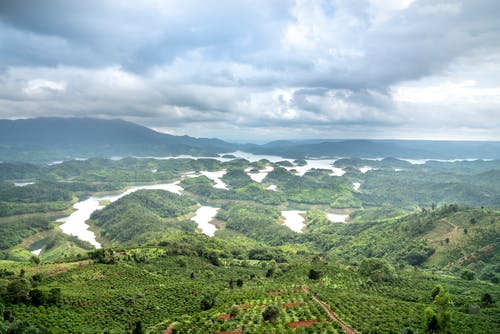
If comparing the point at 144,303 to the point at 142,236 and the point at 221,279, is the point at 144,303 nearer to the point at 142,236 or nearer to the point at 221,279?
the point at 221,279

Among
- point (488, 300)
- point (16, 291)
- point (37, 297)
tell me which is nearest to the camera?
point (16, 291)

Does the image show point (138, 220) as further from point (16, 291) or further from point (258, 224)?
point (16, 291)

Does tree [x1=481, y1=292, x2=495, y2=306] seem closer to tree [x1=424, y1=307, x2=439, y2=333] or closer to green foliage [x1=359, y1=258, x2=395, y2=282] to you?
green foliage [x1=359, y1=258, x2=395, y2=282]

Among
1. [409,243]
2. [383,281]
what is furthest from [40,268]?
[409,243]

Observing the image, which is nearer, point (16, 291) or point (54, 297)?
point (16, 291)

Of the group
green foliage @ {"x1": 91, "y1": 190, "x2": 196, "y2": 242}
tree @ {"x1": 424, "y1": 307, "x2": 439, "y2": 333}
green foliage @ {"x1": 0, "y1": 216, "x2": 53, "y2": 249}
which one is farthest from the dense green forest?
green foliage @ {"x1": 91, "y1": 190, "x2": 196, "y2": 242}

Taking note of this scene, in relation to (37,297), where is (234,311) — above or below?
above

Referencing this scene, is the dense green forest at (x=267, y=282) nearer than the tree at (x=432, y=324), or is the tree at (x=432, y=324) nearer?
the tree at (x=432, y=324)

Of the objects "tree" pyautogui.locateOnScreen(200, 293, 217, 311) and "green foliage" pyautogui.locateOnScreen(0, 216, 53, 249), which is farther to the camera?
"green foliage" pyautogui.locateOnScreen(0, 216, 53, 249)

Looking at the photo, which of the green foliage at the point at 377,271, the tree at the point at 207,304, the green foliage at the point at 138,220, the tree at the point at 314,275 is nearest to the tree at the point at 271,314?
the tree at the point at 207,304

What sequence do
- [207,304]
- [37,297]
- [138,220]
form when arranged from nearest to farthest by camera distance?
1. [37,297]
2. [207,304]
3. [138,220]

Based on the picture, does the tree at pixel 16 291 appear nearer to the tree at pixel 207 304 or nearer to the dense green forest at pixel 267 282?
the dense green forest at pixel 267 282

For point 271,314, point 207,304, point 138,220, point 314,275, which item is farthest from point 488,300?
point 138,220
